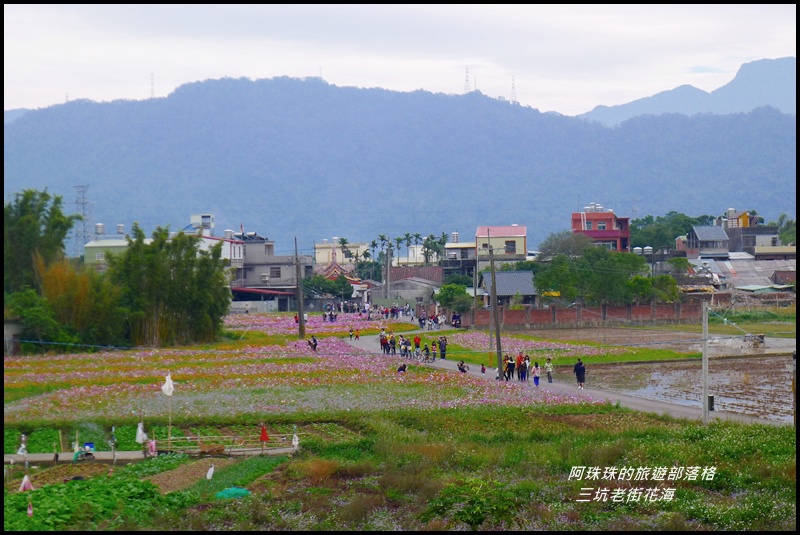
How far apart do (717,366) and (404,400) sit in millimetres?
18140

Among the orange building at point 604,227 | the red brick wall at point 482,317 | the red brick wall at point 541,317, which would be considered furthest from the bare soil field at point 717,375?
the orange building at point 604,227

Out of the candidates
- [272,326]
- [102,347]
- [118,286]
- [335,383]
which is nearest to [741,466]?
[335,383]

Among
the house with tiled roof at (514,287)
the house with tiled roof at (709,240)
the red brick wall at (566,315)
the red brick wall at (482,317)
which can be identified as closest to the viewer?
the red brick wall at (482,317)

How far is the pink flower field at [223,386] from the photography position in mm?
23969

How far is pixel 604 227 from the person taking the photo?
95062 mm

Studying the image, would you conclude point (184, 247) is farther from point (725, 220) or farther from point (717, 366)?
point (725, 220)

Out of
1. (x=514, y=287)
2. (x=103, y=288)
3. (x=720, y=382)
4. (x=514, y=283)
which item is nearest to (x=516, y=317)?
(x=514, y=287)

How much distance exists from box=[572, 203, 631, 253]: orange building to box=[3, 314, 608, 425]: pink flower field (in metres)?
57.5

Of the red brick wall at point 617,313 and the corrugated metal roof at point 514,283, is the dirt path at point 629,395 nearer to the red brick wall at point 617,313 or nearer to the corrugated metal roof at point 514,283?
the red brick wall at point 617,313

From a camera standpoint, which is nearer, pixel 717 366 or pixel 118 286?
pixel 118 286

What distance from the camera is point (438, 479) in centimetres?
1773

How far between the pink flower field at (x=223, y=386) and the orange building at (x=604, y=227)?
57478mm

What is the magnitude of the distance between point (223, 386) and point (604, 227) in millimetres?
70856

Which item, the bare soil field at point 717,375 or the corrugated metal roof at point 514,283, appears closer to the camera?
the bare soil field at point 717,375
